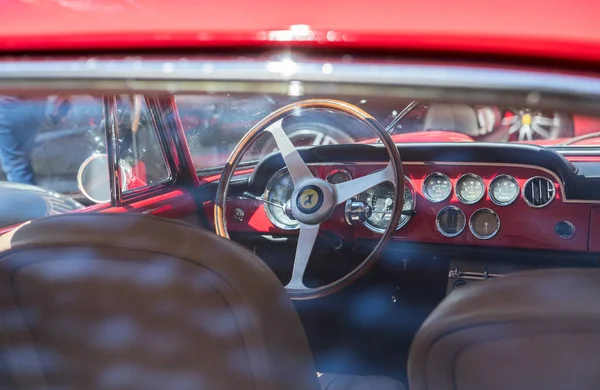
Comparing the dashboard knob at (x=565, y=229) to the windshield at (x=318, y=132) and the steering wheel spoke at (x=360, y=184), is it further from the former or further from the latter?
the steering wheel spoke at (x=360, y=184)

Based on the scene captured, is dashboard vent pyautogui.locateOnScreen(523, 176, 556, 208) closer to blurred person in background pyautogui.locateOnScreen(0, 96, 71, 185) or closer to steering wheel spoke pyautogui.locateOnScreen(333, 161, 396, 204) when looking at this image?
steering wheel spoke pyautogui.locateOnScreen(333, 161, 396, 204)

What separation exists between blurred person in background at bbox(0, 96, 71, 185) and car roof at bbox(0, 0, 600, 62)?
0.83 metres

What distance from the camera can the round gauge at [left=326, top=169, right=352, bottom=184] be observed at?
2.59 m

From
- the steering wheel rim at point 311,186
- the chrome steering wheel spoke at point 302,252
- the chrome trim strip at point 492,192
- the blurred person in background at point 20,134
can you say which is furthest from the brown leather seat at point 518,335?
the chrome trim strip at point 492,192

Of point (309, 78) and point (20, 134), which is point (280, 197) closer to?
point (20, 134)

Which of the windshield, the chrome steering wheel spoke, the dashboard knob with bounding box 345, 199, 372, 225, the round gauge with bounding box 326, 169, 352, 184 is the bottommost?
the chrome steering wheel spoke

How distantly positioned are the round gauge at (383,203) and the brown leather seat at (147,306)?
136cm

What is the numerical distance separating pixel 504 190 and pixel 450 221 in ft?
0.80

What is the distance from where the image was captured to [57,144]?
330cm

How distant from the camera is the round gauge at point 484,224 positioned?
102 inches

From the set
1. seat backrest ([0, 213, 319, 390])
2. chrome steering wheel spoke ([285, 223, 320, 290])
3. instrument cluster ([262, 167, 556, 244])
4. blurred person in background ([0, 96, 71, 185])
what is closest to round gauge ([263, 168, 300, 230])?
instrument cluster ([262, 167, 556, 244])

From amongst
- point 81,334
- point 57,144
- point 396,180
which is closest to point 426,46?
point 81,334

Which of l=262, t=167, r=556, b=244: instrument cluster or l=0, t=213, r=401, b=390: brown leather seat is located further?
l=262, t=167, r=556, b=244: instrument cluster

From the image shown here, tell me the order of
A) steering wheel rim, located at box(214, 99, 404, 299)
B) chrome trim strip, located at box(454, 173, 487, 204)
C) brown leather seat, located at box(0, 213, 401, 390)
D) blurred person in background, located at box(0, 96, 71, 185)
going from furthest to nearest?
1. chrome trim strip, located at box(454, 173, 487, 204)
2. steering wheel rim, located at box(214, 99, 404, 299)
3. blurred person in background, located at box(0, 96, 71, 185)
4. brown leather seat, located at box(0, 213, 401, 390)
